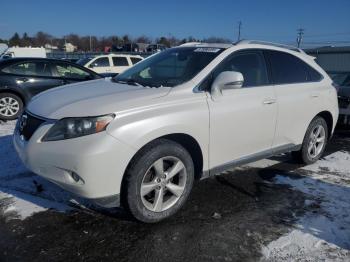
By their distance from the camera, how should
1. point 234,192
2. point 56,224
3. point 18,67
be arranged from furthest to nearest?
1. point 18,67
2. point 234,192
3. point 56,224

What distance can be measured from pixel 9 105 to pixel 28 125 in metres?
5.50

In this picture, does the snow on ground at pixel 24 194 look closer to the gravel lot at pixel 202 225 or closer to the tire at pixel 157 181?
the gravel lot at pixel 202 225

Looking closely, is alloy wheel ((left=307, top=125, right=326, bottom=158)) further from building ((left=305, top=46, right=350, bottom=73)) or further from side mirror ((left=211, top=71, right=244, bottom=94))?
building ((left=305, top=46, right=350, bottom=73))

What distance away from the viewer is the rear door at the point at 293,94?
445cm

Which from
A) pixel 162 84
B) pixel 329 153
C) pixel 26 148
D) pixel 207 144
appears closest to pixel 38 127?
pixel 26 148

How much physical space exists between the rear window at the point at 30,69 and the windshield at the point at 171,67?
15.4 ft

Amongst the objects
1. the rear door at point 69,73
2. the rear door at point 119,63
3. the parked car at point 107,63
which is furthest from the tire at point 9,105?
the rear door at point 119,63

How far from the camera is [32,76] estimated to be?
8.45m

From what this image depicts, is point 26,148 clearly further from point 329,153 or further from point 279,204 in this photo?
point 329,153

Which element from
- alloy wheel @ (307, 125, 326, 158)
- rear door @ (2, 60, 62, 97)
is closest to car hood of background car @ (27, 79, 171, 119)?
alloy wheel @ (307, 125, 326, 158)

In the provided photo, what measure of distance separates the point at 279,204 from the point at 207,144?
1.10 metres

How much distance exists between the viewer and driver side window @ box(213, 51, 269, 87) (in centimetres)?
403

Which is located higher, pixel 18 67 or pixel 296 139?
pixel 18 67

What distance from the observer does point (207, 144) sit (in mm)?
3646
